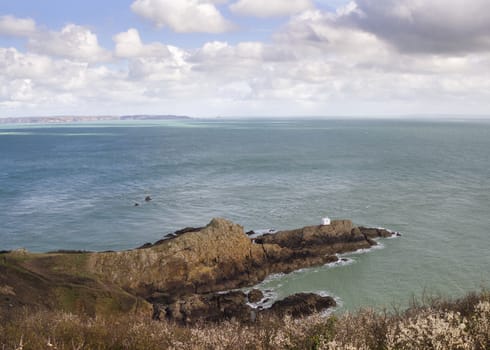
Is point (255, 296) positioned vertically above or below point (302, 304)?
below

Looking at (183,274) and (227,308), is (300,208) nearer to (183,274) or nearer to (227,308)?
(183,274)

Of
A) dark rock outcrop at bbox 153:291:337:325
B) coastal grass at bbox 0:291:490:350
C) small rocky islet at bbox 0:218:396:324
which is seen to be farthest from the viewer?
dark rock outcrop at bbox 153:291:337:325

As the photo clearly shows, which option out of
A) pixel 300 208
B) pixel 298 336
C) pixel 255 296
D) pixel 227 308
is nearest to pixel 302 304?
pixel 255 296

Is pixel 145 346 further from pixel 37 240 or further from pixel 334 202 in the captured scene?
pixel 334 202

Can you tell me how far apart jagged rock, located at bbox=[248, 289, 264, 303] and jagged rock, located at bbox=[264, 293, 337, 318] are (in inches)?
83.0

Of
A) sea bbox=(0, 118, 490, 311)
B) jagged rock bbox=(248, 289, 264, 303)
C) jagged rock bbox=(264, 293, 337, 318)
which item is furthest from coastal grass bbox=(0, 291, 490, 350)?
jagged rock bbox=(248, 289, 264, 303)

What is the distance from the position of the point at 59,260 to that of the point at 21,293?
8318 mm

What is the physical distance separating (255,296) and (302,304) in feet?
14.5

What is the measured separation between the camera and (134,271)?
38281 millimetres

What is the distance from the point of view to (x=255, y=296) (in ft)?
119

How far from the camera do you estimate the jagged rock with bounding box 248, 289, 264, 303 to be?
36.1m

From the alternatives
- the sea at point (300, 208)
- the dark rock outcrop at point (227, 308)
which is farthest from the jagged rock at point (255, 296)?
the sea at point (300, 208)

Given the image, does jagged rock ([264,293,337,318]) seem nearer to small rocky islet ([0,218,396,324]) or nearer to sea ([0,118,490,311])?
small rocky islet ([0,218,396,324])

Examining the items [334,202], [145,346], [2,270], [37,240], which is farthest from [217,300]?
[334,202]
